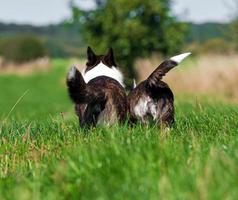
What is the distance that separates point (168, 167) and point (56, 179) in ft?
2.29

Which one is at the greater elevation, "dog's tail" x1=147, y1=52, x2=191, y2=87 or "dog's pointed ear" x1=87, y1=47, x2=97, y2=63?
"dog's pointed ear" x1=87, y1=47, x2=97, y2=63

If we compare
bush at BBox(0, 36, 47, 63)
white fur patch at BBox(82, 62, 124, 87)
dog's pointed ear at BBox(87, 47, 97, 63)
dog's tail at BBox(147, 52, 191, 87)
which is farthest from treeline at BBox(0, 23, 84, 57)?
dog's tail at BBox(147, 52, 191, 87)

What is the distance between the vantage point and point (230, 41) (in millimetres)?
32406

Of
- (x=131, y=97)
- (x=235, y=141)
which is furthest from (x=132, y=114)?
(x=235, y=141)

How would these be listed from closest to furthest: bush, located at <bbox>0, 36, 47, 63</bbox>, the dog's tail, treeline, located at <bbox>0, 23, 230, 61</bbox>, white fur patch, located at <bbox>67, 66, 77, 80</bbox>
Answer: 1. white fur patch, located at <bbox>67, 66, 77, 80</bbox>
2. the dog's tail
3. treeline, located at <bbox>0, 23, 230, 61</bbox>
4. bush, located at <bbox>0, 36, 47, 63</bbox>

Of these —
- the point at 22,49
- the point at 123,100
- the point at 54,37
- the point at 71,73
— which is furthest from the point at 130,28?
the point at 54,37

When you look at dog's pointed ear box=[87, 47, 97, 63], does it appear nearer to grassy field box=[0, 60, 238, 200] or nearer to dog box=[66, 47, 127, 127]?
dog box=[66, 47, 127, 127]

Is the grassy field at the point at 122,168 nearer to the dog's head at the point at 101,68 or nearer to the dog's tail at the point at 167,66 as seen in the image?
the dog's tail at the point at 167,66

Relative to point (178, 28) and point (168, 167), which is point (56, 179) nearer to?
point (168, 167)

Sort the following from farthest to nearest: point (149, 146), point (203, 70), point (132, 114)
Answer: point (203, 70)
point (132, 114)
point (149, 146)

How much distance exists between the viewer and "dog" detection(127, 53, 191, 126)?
6652 mm

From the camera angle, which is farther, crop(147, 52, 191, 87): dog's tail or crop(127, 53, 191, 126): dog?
crop(127, 53, 191, 126): dog

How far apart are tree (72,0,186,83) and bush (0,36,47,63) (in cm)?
3271

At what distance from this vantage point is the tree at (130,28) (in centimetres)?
3177
